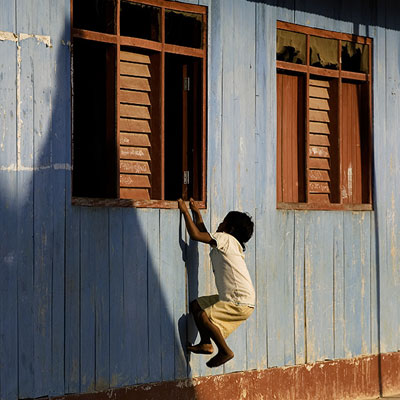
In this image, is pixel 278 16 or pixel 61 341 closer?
pixel 61 341

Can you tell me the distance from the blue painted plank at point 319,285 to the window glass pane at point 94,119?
2084 mm

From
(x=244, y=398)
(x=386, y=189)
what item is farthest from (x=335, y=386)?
(x=386, y=189)

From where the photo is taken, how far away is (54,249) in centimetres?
733

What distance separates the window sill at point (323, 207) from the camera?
9156 millimetres

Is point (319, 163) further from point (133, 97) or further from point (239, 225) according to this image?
point (133, 97)

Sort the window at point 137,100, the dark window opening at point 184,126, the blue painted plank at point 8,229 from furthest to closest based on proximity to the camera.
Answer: the dark window opening at point 184,126
the window at point 137,100
the blue painted plank at point 8,229

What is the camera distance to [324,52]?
9.61m

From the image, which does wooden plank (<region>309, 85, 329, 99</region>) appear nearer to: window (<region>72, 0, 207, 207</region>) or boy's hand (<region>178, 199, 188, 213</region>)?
window (<region>72, 0, 207, 207</region>)

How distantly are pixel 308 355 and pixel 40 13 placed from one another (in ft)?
12.6

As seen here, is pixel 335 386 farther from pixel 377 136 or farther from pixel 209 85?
pixel 209 85

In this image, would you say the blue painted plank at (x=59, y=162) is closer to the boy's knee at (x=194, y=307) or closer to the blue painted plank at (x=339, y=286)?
the boy's knee at (x=194, y=307)

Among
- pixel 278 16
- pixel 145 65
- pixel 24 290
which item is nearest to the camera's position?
pixel 24 290

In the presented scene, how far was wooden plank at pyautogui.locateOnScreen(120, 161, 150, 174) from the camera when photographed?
317 inches

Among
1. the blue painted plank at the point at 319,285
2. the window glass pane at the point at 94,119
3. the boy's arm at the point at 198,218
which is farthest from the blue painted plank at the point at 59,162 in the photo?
the blue painted plank at the point at 319,285
